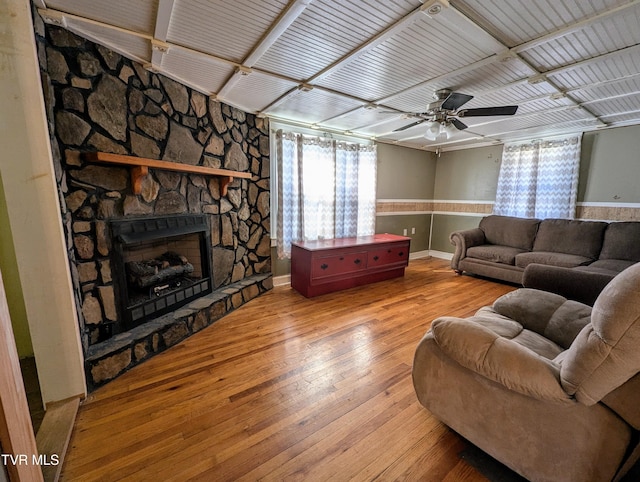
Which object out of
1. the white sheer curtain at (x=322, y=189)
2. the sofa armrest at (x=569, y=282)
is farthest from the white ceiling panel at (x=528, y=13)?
the white sheer curtain at (x=322, y=189)

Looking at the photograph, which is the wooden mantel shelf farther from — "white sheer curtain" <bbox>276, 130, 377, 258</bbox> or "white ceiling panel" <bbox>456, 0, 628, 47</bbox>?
"white ceiling panel" <bbox>456, 0, 628, 47</bbox>

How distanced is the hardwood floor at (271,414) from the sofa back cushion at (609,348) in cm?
67

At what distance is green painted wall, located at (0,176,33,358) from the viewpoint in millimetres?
1638

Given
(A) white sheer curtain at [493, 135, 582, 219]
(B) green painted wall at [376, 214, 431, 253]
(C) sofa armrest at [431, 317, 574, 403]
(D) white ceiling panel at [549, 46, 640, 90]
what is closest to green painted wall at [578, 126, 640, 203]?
(A) white sheer curtain at [493, 135, 582, 219]

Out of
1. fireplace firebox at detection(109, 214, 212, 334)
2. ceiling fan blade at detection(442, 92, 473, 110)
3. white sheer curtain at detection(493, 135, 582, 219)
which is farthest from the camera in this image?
white sheer curtain at detection(493, 135, 582, 219)

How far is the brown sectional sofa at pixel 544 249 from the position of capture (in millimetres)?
2793

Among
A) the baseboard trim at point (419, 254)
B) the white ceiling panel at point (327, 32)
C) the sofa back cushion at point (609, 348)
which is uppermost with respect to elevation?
the white ceiling panel at point (327, 32)

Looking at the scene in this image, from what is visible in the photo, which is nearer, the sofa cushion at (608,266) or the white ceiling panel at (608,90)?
the white ceiling panel at (608,90)

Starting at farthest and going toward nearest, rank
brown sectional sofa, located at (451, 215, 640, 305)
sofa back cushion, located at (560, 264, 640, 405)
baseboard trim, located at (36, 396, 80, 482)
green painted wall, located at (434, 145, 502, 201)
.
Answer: green painted wall, located at (434, 145, 502, 201)
brown sectional sofa, located at (451, 215, 640, 305)
baseboard trim, located at (36, 396, 80, 482)
sofa back cushion, located at (560, 264, 640, 405)

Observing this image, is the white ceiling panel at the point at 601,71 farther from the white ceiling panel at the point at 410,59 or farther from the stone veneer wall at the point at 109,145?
the stone veneer wall at the point at 109,145

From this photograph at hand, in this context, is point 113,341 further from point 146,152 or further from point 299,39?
point 299,39

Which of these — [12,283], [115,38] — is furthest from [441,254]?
[12,283]

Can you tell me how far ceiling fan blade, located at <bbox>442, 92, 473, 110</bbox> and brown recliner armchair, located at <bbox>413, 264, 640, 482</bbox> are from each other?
5.78 feet

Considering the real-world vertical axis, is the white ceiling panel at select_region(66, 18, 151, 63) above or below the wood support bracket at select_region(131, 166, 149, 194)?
above
